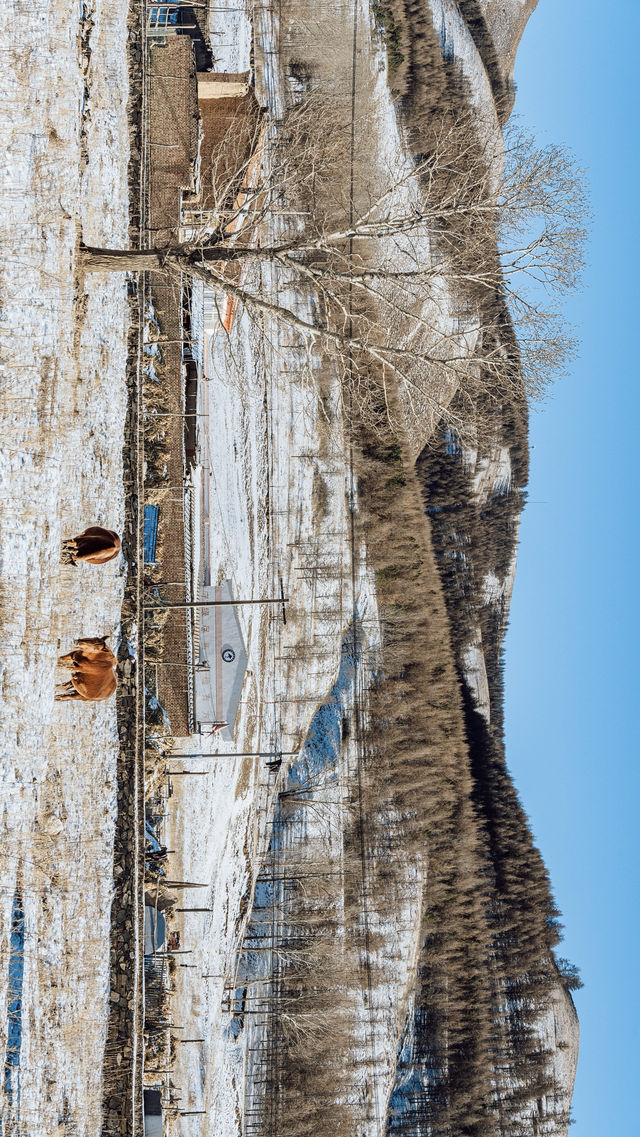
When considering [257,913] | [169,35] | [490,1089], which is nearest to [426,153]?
[169,35]

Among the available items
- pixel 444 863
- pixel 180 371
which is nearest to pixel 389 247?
pixel 180 371

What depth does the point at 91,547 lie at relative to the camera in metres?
12.3

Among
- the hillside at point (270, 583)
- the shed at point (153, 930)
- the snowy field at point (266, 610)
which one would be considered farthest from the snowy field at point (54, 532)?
the snowy field at point (266, 610)

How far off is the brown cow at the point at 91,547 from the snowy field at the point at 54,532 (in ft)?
0.63

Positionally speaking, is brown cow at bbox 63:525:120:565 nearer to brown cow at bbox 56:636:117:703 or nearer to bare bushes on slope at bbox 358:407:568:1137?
brown cow at bbox 56:636:117:703

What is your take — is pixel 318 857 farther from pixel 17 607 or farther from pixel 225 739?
pixel 17 607

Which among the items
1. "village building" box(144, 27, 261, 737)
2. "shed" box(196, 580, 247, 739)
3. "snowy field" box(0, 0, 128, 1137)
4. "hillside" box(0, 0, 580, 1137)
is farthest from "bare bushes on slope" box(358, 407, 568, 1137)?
"snowy field" box(0, 0, 128, 1137)

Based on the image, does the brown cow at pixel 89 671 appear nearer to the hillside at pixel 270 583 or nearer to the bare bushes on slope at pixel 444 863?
the hillside at pixel 270 583

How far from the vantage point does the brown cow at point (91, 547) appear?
12328mm

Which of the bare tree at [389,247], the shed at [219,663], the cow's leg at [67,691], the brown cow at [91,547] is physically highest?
the bare tree at [389,247]

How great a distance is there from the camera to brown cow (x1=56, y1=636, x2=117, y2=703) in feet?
39.6

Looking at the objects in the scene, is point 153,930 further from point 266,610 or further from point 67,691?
point 266,610

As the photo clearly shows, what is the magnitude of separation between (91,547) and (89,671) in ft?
6.21

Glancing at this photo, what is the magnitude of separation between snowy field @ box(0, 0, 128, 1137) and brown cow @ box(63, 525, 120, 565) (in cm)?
19
